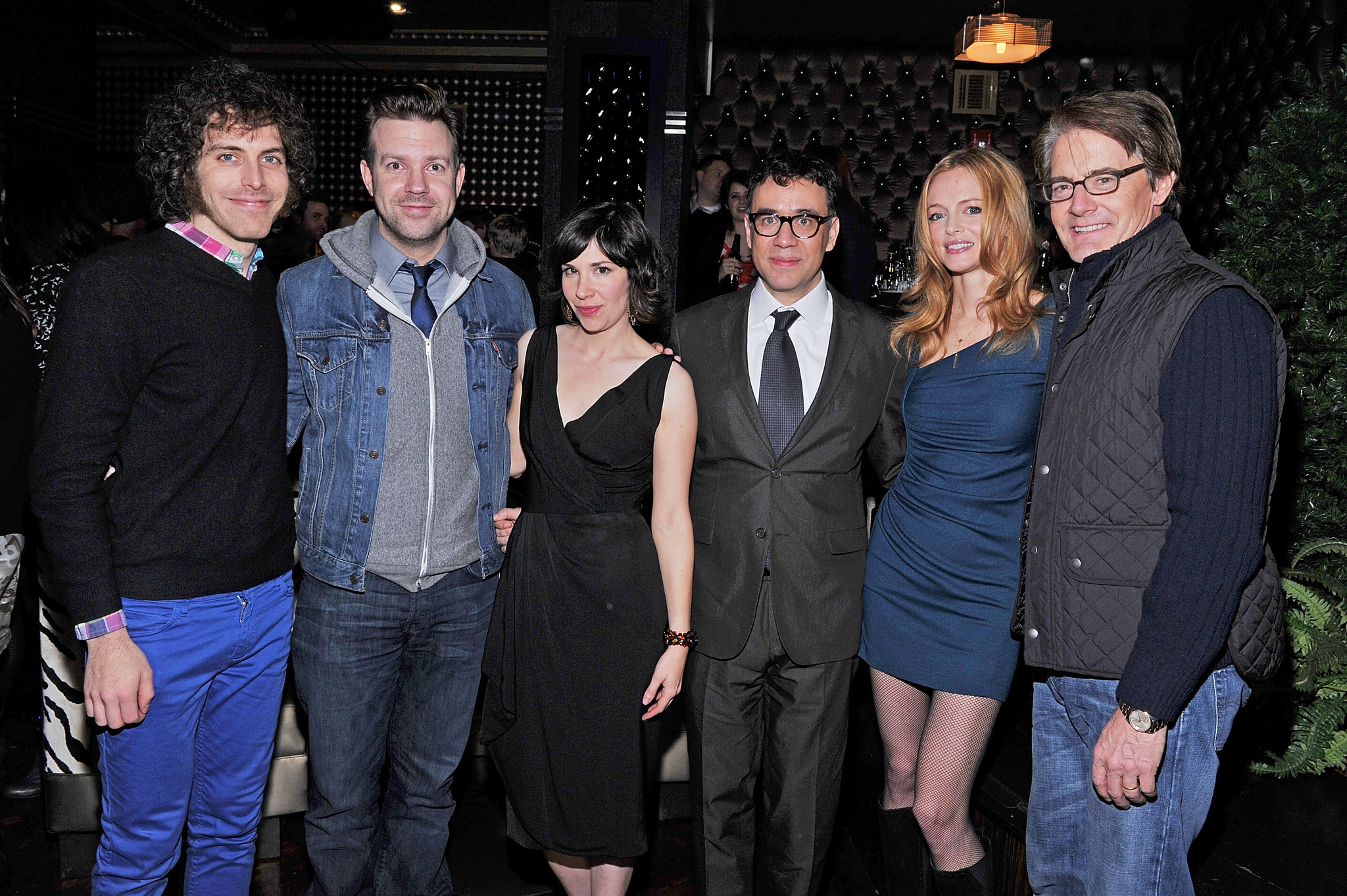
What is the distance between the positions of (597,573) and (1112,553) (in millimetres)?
960

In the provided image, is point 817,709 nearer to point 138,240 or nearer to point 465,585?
point 465,585

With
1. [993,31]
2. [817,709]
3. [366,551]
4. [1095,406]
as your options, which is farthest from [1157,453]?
[993,31]

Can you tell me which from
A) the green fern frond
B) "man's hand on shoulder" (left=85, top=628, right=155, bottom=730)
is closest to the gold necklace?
"man's hand on shoulder" (left=85, top=628, right=155, bottom=730)

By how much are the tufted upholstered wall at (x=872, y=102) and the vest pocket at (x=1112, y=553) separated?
4891mm

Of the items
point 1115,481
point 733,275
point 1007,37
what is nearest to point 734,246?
point 733,275

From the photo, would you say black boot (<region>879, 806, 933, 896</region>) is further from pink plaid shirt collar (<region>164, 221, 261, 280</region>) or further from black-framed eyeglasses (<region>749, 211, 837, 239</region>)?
pink plaid shirt collar (<region>164, 221, 261, 280</region>)

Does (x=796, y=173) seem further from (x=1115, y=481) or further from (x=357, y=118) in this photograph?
(x=357, y=118)

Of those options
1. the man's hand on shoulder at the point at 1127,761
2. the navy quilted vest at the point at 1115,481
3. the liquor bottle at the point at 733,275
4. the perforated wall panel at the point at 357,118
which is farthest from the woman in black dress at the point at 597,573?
the perforated wall panel at the point at 357,118

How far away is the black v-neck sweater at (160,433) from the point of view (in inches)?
58.8

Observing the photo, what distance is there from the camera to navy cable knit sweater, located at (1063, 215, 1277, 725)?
1.30 meters

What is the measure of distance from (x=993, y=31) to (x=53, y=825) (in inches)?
196

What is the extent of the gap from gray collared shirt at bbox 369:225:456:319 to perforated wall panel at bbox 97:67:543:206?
8.02 metres

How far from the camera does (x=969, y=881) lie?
194cm

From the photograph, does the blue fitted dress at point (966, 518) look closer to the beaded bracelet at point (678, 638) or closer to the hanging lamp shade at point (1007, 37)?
the beaded bracelet at point (678, 638)
